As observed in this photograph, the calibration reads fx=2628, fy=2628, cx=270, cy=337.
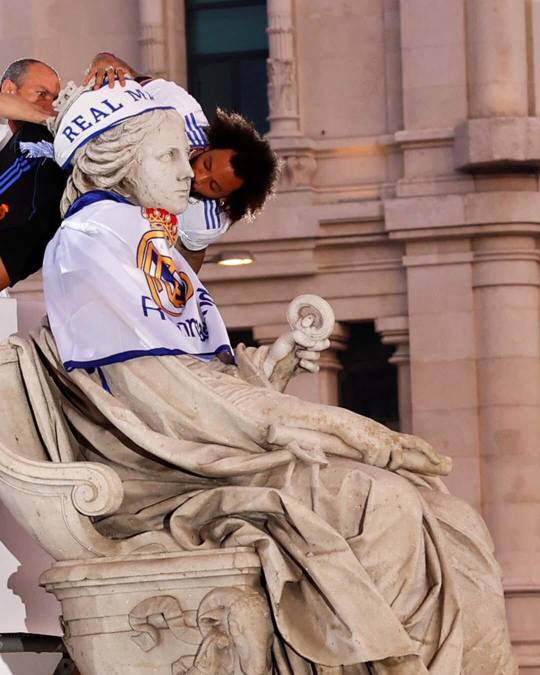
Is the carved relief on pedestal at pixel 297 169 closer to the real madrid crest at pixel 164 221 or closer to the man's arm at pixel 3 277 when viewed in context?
the man's arm at pixel 3 277

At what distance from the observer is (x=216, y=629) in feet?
23.8

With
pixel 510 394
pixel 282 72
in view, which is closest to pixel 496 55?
pixel 282 72

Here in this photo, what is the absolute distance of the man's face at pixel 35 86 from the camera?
28.7 ft

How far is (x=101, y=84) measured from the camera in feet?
25.8

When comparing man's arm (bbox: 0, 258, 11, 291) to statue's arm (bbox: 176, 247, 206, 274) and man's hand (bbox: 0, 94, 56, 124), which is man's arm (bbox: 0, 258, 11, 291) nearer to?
man's hand (bbox: 0, 94, 56, 124)

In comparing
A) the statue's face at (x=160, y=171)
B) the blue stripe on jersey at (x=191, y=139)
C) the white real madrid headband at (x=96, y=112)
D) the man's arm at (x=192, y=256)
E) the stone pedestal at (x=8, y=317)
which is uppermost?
the white real madrid headband at (x=96, y=112)

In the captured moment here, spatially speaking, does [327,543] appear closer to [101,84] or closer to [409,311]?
[101,84]

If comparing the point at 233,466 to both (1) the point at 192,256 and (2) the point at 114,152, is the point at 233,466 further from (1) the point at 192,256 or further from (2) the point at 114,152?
(1) the point at 192,256

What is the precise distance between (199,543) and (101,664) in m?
0.44

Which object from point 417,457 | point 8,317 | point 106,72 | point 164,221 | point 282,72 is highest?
point 282,72

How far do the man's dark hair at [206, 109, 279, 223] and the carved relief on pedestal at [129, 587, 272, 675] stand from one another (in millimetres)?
1684

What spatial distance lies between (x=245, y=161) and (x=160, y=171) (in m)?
0.62

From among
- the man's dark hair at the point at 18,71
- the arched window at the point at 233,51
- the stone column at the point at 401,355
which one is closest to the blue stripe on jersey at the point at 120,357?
the man's dark hair at the point at 18,71

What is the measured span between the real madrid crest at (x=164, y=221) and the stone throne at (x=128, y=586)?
2.50ft
